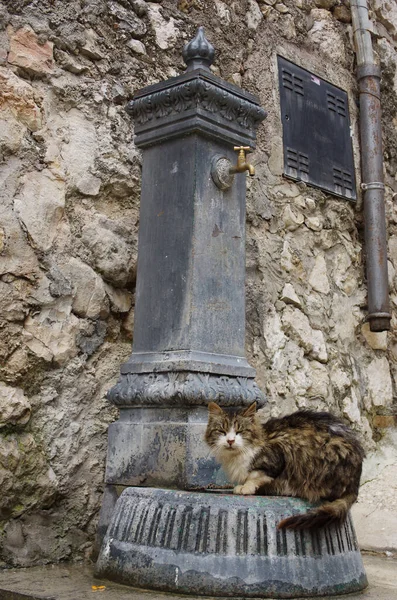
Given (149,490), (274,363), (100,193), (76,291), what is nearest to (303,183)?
(274,363)

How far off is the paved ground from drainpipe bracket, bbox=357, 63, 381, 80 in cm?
330

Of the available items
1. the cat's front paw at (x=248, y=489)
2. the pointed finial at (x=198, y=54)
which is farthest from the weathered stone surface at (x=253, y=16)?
the cat's front paw at (x=248, y=489)

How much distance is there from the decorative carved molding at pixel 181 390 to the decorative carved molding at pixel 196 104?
111 cm

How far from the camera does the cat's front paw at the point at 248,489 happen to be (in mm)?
2531

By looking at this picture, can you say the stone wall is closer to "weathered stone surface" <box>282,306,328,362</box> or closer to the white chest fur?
"weathered stone surface" <box>282,306,328,362</box>

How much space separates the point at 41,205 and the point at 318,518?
5.67 feet

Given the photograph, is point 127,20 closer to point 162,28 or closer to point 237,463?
point 162,28

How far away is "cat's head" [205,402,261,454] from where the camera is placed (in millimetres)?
2604

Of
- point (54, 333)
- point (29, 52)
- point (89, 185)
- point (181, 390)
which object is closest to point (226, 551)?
point (181, 390)

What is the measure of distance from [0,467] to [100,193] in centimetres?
133

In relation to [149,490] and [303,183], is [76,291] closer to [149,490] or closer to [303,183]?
[149,490]

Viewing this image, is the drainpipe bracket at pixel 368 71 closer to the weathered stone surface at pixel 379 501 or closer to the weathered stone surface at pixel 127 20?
the weathered stone surface at pixel 127 20

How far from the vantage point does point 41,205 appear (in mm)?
3129

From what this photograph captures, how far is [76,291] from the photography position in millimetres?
3191
